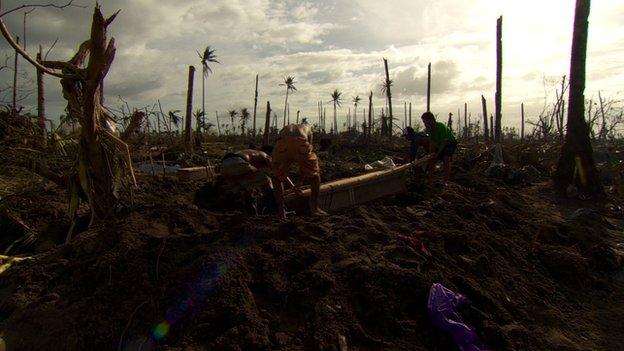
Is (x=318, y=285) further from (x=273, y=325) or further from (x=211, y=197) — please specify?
(x=211, y=197)

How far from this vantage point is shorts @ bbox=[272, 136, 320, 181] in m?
4.99

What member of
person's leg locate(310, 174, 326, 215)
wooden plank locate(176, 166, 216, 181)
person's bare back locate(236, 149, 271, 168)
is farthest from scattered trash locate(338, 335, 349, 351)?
wooden plank locate(176, 166, 216, 181)

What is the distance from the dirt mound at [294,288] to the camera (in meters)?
2.65

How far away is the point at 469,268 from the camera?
12.2 ft

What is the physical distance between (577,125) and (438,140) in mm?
2466

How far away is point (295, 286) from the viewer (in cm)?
301

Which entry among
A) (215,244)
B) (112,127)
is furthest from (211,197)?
(215,244)

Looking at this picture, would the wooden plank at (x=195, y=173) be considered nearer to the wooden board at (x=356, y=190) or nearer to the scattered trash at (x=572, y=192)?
the wooden board at (x=356, y=190)

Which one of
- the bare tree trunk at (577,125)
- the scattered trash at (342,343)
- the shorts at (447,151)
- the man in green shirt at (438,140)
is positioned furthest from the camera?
the shorts at (447,151)

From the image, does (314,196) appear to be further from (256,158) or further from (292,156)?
(256,158)

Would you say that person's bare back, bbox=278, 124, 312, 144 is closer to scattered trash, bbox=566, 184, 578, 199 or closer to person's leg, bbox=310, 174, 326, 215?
person's leg, bbox=310, 174, 326, 215

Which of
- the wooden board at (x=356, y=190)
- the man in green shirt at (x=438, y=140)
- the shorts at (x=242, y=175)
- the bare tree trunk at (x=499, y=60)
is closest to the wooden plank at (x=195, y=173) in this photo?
the shorts at (x=242, y=175)

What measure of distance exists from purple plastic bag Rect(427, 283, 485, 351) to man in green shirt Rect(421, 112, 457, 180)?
5396 mm

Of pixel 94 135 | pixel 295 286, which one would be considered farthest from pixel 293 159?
pixel 295 286
